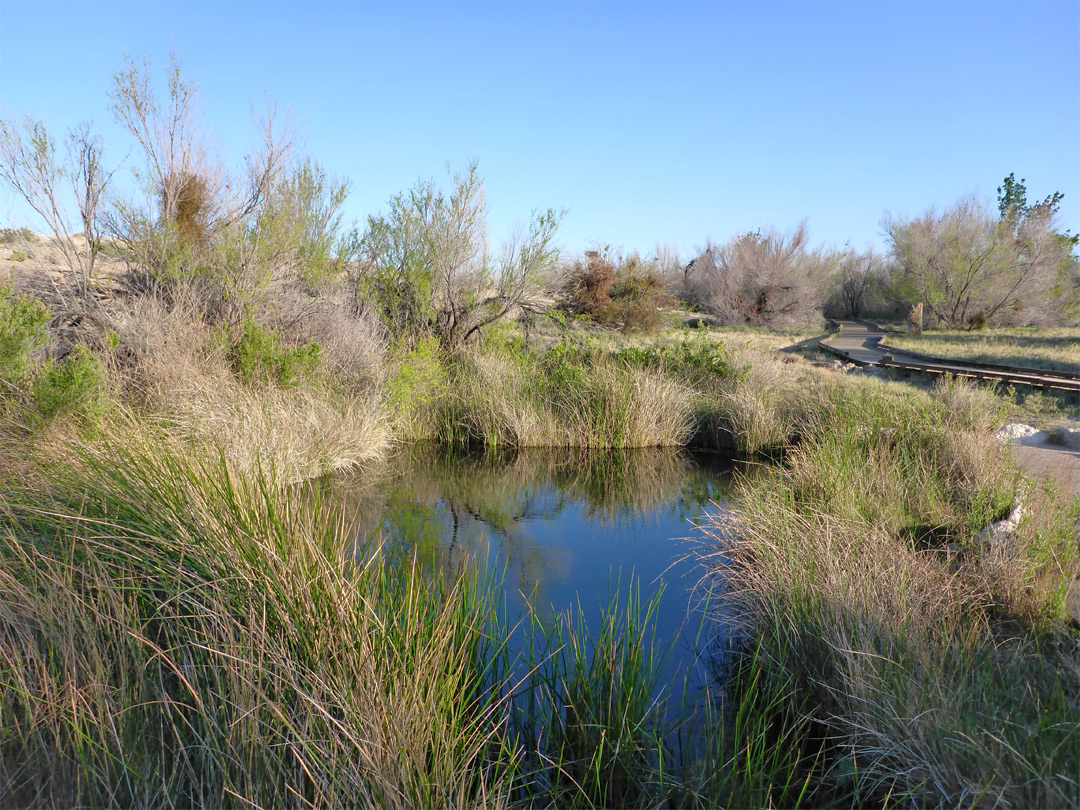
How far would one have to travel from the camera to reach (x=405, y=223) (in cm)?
1235

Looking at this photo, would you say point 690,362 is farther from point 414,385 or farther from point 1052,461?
point 1052,461

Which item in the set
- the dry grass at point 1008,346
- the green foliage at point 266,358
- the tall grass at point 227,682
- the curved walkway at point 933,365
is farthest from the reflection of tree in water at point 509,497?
the dry grass at point 1008,346

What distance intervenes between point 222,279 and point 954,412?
31.0 feet

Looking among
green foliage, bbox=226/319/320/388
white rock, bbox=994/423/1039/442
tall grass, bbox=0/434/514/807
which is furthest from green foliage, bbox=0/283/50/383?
white rock, bbox=994/423/1039/442

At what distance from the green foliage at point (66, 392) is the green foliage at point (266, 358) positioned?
103 inches

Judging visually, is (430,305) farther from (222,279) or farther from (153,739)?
(153,739)

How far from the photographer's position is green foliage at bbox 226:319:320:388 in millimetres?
8109

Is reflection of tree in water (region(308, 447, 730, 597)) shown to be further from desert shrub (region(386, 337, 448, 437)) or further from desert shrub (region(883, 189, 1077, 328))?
desert shrub (region(883, 189, 1077, 328))

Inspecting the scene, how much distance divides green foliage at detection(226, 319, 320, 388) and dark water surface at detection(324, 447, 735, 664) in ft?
5.51

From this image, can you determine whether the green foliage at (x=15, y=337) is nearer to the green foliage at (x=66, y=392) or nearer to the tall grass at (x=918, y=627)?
the green foliage at (x=66, y=392)

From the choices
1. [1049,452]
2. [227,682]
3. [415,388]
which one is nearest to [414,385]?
[415,388]

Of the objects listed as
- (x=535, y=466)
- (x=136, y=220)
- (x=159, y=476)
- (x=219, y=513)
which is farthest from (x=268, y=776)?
(x=136, y=220)

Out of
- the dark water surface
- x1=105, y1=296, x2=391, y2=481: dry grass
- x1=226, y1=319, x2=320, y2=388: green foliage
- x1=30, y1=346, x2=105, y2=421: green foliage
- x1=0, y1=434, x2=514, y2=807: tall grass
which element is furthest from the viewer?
x1=226, y1=319, x2=320, y2=388: green foliage

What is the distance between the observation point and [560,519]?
6.86 meters
